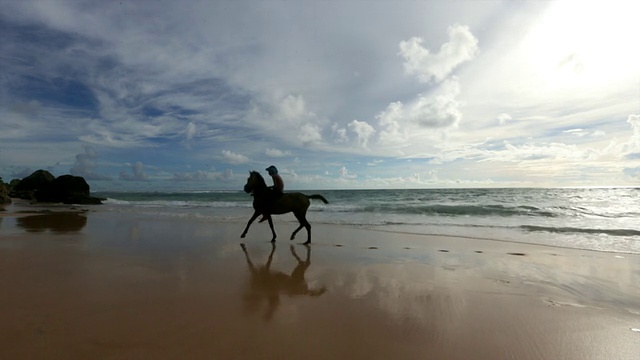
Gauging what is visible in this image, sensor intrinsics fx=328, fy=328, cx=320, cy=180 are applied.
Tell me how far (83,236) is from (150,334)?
885 centimetres

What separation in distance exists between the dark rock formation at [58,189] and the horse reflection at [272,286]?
33.2 metres

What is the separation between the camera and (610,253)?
344 inches

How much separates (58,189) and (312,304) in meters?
36.9

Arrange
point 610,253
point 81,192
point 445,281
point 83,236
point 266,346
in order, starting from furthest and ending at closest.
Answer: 1. point 81,192
2. point 83,236
3. point 610,253
4. point 445,281
5. point 266,346

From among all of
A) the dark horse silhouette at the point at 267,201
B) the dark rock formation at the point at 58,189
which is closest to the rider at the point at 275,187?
the dark horse silhouette at the point at 267,201

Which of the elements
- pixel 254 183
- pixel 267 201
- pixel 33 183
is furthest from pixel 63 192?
pixel 267 201

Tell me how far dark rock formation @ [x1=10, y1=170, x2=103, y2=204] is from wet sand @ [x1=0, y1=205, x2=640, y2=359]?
28.4 m

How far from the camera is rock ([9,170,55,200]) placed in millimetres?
32781

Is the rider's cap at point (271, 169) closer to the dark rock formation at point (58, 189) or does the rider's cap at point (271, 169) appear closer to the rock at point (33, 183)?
the dark rock formation at point (58, 189)

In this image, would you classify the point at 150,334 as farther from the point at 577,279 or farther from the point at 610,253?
the point at 610,253

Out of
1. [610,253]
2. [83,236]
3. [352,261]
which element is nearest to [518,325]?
[352,261]

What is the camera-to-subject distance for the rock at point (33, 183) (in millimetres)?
32781

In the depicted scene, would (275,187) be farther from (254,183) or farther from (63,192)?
(63,192)

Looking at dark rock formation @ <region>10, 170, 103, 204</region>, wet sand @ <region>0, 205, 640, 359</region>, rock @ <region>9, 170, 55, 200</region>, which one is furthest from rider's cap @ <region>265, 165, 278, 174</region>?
rock @ <region>9, 170, 55, 200</region>
